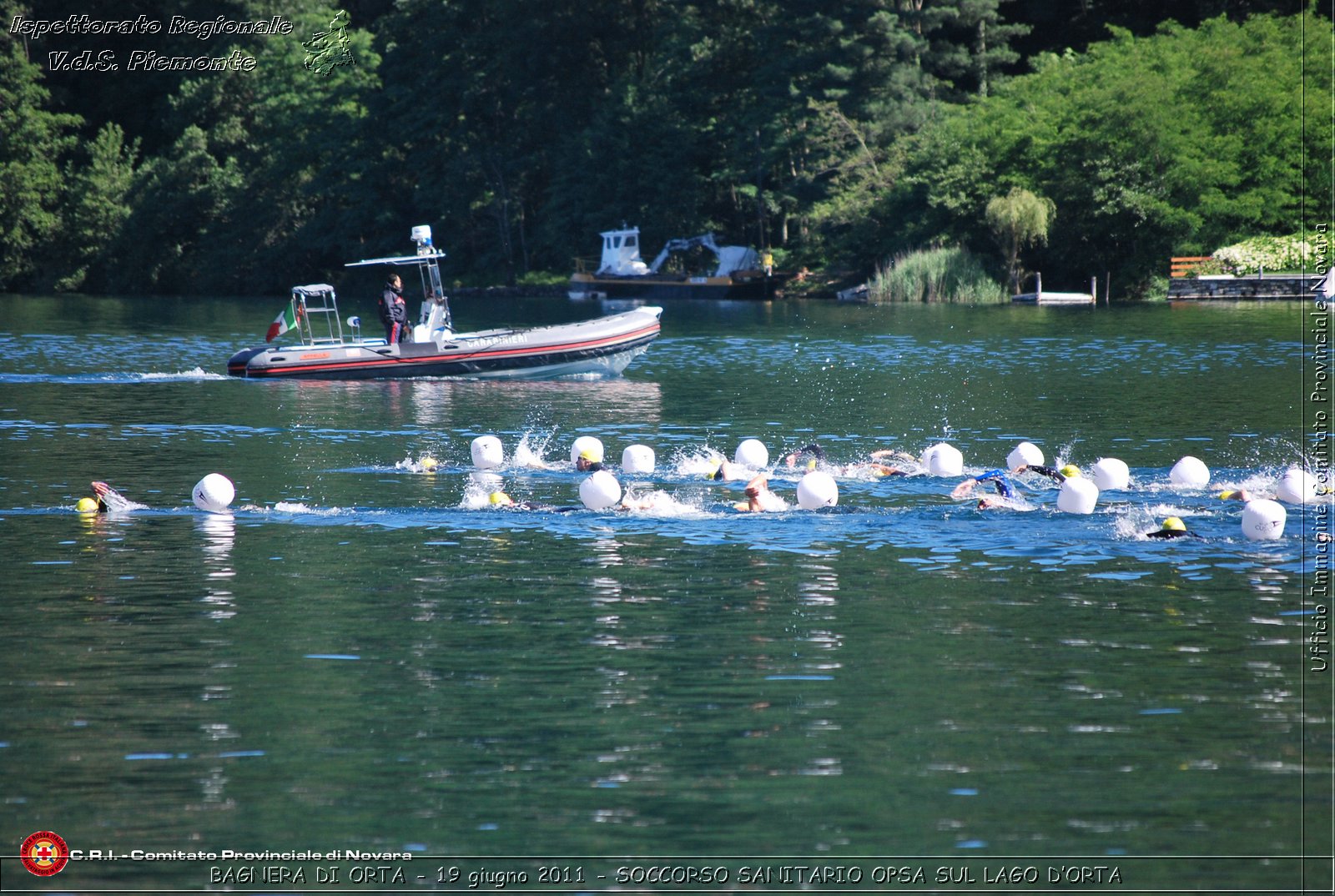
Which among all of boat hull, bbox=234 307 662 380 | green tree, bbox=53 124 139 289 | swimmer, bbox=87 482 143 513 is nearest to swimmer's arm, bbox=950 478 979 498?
swimmer, bbox=87 482 143 513

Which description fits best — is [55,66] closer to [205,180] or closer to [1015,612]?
[205,180]

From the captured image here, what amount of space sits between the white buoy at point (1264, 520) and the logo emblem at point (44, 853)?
11083mm

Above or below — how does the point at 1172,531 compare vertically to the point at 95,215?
below

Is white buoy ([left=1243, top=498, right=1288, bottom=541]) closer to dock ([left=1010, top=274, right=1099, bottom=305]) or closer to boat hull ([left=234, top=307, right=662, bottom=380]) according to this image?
boat hull ([left=234, top=307, right=662, bottom=380])

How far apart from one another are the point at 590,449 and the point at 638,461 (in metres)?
1.01

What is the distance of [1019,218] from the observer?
54.5 meters

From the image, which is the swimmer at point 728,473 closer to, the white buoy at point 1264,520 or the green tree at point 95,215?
the white buoy at point 1264,520

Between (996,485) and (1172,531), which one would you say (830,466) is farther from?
(1172,531)

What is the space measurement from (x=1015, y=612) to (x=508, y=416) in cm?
1503

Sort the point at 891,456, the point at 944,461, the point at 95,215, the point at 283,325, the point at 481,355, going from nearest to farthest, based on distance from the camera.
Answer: the point at 944,461, the point at 891,456, the point at 283,325, the point at 481,355, the point at 95,215

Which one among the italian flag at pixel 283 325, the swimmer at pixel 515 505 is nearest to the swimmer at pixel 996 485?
the swimmer at pixel 515 505

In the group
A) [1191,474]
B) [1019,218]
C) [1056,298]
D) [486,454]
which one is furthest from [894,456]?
[1019,218]

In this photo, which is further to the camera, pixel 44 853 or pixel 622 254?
pixel 622 254

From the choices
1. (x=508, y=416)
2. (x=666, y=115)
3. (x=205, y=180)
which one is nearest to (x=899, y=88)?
(x=666, y=115)
